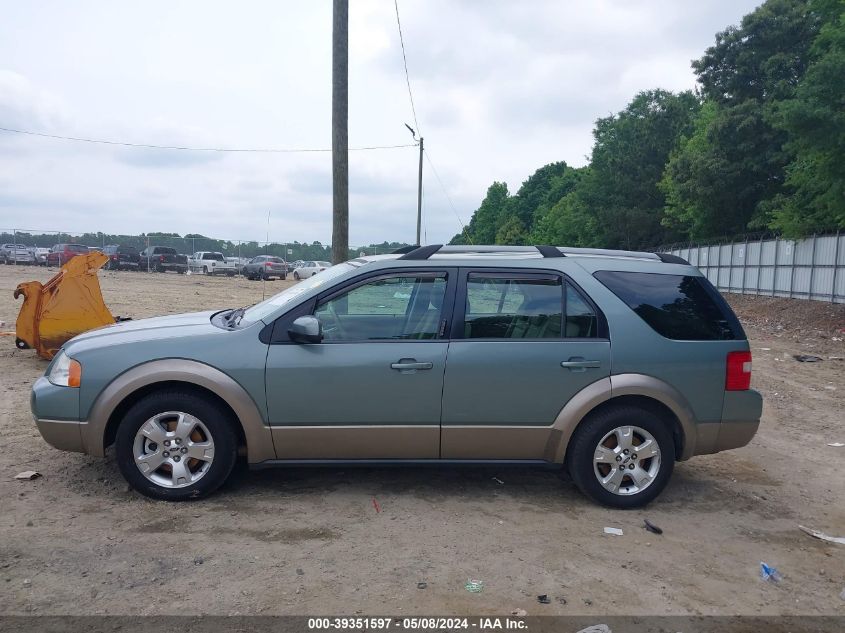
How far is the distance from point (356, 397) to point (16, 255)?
4752 cm

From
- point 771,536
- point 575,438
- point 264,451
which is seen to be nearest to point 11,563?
point 264,451

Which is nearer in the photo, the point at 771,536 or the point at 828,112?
the point at 771,536

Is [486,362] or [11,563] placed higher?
[486,362]

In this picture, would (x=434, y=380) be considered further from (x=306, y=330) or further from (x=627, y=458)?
(x=627, y=458)

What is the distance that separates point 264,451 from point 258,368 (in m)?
0.55

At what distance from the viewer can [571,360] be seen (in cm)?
445

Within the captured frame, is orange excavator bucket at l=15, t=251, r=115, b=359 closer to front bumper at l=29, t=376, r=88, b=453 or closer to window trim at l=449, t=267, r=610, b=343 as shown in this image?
front bumper at l=29, t=376, r=88, b=453

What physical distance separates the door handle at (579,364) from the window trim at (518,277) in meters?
0.14

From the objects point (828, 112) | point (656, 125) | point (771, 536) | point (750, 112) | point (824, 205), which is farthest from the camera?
point (656, 125)

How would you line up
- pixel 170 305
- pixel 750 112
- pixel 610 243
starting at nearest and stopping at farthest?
pixel 170 305 → pixel 750 112 → pixel 610 243

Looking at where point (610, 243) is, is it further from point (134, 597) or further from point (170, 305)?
point (134, 597)

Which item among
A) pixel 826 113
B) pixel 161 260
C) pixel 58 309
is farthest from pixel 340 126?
pixel 161 260

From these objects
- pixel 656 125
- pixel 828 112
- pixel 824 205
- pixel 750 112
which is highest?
pixel 656 125

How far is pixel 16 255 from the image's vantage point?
43656mm
